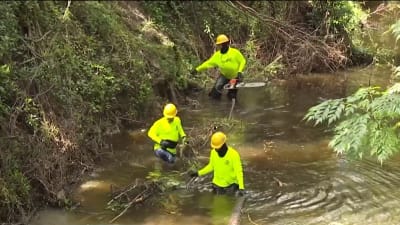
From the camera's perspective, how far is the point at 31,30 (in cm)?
1157

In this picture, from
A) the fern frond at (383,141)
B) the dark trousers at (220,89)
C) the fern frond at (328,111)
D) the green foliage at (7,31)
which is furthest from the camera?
the dark trousers at (220,89)

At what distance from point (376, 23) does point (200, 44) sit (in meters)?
6.06

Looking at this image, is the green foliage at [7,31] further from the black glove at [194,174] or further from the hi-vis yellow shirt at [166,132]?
the black glove at [194,174]

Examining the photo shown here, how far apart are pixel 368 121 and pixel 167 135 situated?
5.35m

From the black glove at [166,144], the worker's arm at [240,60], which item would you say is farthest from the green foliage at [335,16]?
the black glove at [166,144]

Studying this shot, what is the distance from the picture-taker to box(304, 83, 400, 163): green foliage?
5473 millimetres

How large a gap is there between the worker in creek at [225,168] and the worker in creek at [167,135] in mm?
1343

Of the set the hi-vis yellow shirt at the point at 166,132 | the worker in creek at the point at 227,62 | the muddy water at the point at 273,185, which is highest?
the worker in creek at the point at 227,62

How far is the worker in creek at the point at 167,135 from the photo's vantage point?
10.5 meters

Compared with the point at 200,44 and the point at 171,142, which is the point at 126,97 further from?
the point at 200,44

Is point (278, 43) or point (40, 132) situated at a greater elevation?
point (278, 43)

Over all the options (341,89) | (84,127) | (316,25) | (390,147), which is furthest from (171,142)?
(316,25)

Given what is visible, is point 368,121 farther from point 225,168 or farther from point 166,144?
point 166,144

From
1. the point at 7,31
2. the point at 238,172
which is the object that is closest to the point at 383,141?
the point at 238,172
